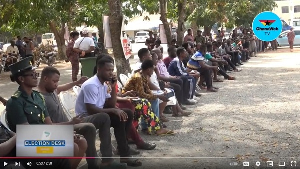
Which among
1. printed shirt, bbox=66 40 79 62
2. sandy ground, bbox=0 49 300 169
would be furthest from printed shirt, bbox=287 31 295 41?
printed shirt, bbox=66 40 79 62

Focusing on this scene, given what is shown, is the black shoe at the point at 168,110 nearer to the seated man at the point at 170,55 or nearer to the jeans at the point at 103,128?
the seated man at the point at 170,55

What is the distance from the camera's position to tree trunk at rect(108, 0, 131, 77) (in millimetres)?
11258

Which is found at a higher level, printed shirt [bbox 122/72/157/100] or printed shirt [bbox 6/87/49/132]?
printed shirt [bbox 6/87/49/132]

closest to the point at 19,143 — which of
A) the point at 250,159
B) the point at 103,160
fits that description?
the point at 103,160

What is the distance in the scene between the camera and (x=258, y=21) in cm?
2370

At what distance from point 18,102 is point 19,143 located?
501 millimetres

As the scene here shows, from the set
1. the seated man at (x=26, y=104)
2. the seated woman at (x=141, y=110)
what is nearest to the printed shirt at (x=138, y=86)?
the seated woman at (x=141, y=110)

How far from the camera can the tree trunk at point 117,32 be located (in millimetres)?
11258

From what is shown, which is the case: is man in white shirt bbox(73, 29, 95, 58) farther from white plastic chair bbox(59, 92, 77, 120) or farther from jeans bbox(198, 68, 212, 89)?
white plastic chair bbox(59, 92, 77, 120)

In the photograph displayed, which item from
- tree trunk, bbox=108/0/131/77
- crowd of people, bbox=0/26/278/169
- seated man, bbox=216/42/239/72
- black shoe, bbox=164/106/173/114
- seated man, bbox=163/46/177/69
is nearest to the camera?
crowd of people, bbox=0/26/278/169
